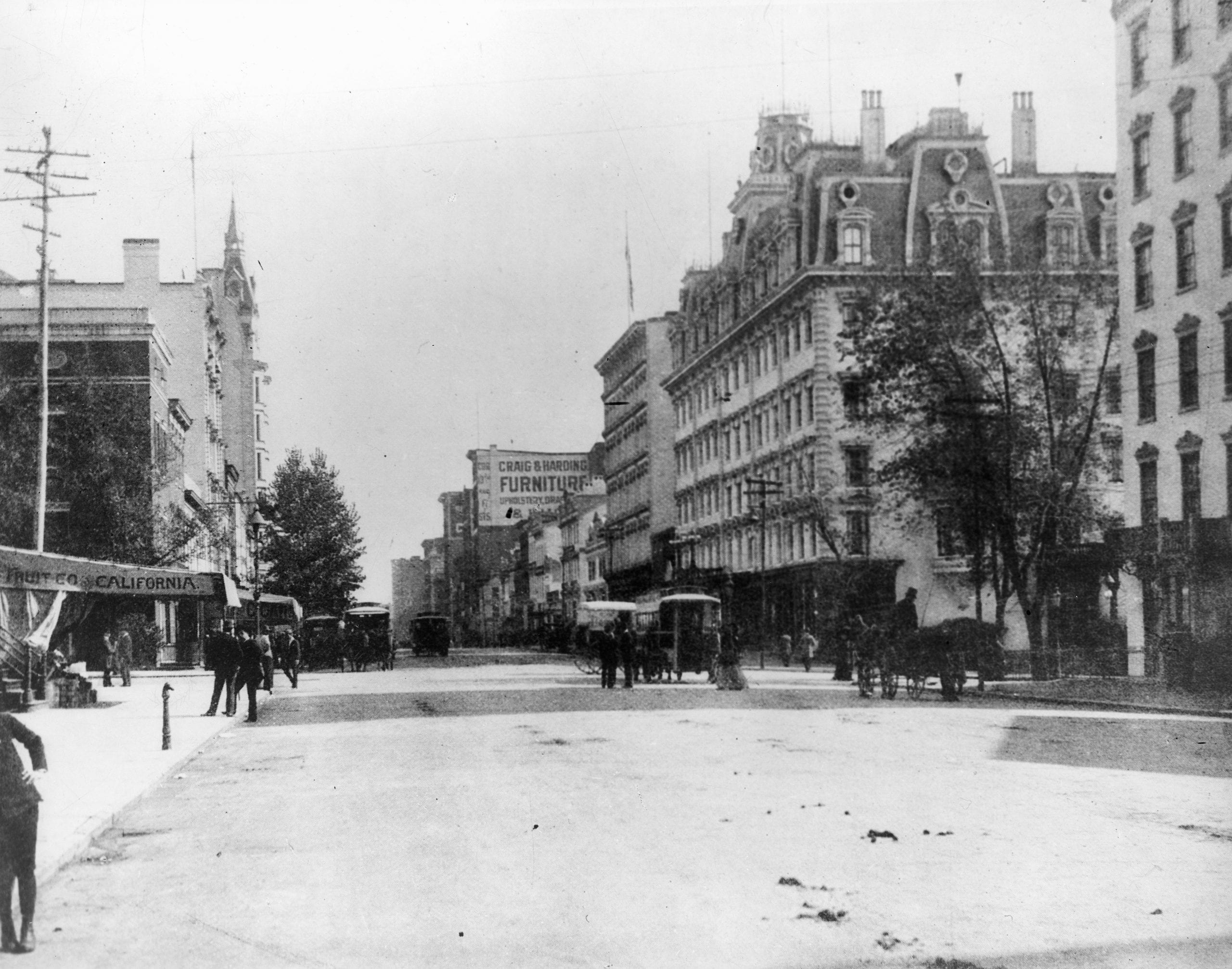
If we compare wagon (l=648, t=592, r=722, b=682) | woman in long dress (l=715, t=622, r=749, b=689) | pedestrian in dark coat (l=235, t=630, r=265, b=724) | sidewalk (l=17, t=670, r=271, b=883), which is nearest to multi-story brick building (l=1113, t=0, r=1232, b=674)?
woman in long dress (l=715, t=622, r=749, b=689)

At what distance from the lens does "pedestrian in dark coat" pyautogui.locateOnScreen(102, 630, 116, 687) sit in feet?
120

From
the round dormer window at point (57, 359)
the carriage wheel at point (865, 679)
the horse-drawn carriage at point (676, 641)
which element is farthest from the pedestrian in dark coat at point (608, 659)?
the round dormer window at point (57, 359)

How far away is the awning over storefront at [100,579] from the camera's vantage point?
2188 cm

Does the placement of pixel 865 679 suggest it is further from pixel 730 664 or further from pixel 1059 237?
pixel 1059 237

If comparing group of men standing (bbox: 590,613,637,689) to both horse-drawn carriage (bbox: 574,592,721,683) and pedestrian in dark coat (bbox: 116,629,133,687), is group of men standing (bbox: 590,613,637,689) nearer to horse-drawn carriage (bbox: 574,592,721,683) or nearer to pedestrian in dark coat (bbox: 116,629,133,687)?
horse-drawn carriage (bbox: 574,592,721,683)

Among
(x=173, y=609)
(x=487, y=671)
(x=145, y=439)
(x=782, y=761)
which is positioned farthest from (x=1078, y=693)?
(x=173, y=609)

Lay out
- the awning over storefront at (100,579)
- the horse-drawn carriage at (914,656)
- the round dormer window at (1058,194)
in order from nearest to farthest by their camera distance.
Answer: the awning over storefront at (100,579) → the horse-drawn carriage at (914,656) → the round dormer window at (1058,194)

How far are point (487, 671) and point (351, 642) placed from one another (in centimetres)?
883

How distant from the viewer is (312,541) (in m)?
79.1

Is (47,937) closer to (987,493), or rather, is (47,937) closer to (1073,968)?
(1073,968)

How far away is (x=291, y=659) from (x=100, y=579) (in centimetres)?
1525

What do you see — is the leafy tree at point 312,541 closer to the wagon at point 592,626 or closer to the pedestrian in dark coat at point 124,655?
the wagon at point 592,626

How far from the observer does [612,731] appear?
19922mm

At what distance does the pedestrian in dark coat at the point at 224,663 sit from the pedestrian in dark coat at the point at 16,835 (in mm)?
17233
